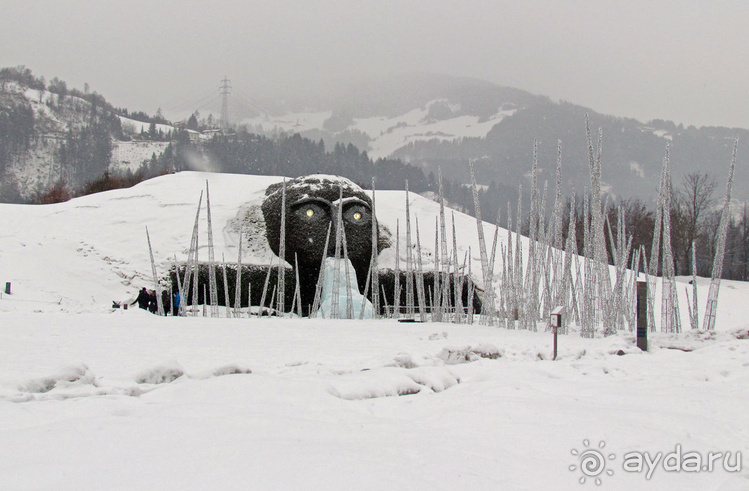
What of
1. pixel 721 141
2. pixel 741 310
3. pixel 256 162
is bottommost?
pixel 741 310

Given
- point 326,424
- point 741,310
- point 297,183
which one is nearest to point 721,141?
point 741,310

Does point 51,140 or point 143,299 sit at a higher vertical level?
point 51,140

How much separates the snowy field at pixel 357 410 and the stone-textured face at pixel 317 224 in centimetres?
368

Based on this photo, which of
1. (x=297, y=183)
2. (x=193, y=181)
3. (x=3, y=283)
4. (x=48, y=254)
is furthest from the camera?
(x=193, y=181)

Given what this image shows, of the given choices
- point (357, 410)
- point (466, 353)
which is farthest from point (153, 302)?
point (357, 410)

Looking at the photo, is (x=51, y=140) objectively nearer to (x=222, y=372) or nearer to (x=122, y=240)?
(x=122, y=240)

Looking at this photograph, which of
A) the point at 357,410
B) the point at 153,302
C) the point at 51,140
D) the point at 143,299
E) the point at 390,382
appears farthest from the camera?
the point at 51,140

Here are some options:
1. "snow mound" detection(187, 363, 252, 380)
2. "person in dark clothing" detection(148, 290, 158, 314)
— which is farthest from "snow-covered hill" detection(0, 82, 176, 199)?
"snow mound" detection(187, 363, 252, 380)

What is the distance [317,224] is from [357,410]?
6.30 meters

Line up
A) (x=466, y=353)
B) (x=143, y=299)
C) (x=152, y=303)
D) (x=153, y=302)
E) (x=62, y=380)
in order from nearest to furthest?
(x=62, y=380) → (x=466, y=353) → (x=143, y=299) → (x=152, y=303) → (x=153, y=302)

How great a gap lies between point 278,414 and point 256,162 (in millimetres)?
34721

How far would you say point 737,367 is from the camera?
300 centimetres

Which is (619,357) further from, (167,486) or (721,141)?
(721,141)

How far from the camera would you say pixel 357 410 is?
202 cm
